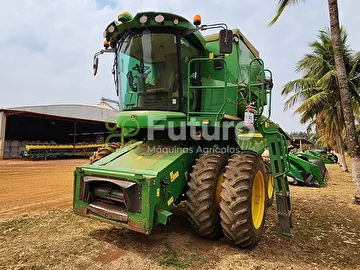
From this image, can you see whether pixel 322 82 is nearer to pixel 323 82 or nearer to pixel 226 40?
pixel 323 82

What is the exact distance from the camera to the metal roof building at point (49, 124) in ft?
55.9

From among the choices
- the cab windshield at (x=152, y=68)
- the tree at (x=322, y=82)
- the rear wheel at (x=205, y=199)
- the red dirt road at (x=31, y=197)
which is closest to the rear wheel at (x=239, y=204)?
the rear wheel at (x=205, y=199)

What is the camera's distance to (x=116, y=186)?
3.46 meters

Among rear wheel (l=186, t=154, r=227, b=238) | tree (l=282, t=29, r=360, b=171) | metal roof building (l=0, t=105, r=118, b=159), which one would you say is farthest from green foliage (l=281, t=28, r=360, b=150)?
metal roof building (l=0, t=105, r=118, b=159)

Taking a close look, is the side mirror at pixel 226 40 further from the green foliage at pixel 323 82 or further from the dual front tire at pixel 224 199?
the green foliage at pixel 323 82

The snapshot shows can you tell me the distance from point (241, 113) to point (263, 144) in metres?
0.73

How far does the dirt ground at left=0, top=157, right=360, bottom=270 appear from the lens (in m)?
3.06

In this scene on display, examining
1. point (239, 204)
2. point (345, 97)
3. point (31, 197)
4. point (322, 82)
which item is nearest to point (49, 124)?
point (31, 197)

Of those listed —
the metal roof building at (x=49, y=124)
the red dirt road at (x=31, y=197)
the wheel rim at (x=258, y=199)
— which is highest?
the metal roof building at (x=49, y=124)

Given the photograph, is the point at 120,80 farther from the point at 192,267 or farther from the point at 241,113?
the point at 192,267

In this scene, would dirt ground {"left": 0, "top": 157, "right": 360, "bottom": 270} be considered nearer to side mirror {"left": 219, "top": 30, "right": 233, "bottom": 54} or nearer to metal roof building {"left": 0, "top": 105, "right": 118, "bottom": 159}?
side mirror {"left": 219, "top": 30, "right": 233, "bottom": 54}

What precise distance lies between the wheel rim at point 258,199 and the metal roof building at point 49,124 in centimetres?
1634

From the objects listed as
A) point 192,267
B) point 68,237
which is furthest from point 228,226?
point 68,237

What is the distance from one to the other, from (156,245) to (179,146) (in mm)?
1525
